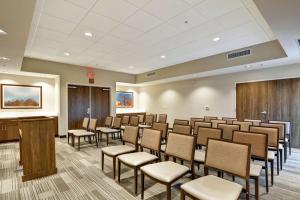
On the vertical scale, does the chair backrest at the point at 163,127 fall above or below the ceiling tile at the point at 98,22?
below

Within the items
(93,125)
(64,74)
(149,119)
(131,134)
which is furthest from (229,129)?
(64,74)

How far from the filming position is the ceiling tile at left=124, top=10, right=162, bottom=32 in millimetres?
2984

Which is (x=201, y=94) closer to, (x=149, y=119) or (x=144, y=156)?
(x=149, y=119)

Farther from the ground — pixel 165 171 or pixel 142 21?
pixel 142 21

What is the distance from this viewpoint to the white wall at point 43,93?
19.2 feet

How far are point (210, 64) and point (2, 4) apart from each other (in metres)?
5.18

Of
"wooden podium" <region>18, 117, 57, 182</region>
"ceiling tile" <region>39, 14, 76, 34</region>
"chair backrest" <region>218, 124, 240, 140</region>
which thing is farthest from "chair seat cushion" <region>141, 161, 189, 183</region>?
"ceiling tile" <region>39, 14, 76, 34</region>

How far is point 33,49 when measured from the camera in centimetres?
479

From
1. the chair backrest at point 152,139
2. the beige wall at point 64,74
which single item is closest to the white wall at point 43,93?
the beige wall at point 64,74

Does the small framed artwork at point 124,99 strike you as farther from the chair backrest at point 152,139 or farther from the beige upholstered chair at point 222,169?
the beige upholstered chair at point 222,169

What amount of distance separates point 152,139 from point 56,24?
3023mm

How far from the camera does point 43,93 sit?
6.57 m

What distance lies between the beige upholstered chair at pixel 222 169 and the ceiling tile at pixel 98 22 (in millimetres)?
2830

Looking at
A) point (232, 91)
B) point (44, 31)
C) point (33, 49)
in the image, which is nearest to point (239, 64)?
point (232, 91)
